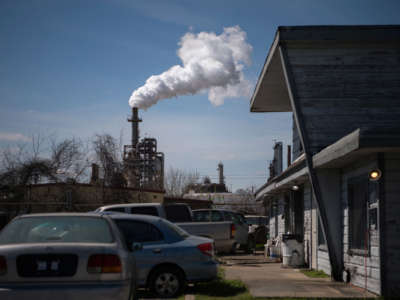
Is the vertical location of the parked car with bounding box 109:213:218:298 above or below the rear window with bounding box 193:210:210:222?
below

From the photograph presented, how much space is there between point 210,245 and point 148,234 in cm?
118

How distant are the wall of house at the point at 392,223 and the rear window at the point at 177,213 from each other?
23.5ft

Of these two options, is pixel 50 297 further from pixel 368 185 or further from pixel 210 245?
pixel 368 185

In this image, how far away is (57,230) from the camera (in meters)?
6.95

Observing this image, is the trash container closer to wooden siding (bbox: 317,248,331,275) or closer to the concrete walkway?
the concrete walkway

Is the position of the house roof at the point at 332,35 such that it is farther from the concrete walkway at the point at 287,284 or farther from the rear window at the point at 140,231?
the rear window at the point at 140,231

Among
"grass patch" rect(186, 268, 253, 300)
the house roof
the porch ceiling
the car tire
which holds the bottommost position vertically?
"grass patch" rect(186, 268, 253, 300)

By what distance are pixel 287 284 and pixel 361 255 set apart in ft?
5.42

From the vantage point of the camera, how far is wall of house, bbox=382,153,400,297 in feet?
32.3

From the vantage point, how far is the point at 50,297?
601cm

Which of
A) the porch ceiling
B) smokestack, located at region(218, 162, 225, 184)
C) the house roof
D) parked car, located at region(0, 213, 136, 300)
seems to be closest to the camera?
parked car, located at region(0, 213, 136, 300)

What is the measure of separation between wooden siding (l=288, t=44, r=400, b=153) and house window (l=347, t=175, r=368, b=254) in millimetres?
1579

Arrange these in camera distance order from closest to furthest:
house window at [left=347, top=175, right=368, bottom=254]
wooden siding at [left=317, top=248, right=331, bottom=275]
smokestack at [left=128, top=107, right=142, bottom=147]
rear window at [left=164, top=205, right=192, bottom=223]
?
1. house window at [left=347, top=175, right=368, bottom=254]
2. wooden siding at [left=317, top=248, right=331, bottom=275]
3. rear window at [left=164, top=205, right=192, bottom=223]
4. smokestack at [left=128, top=107, right=142, bottom=147]

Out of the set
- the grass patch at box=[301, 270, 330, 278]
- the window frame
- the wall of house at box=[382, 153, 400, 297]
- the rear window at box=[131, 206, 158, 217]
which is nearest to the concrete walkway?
the grass patch at box=[301, 270, 330, 278]
